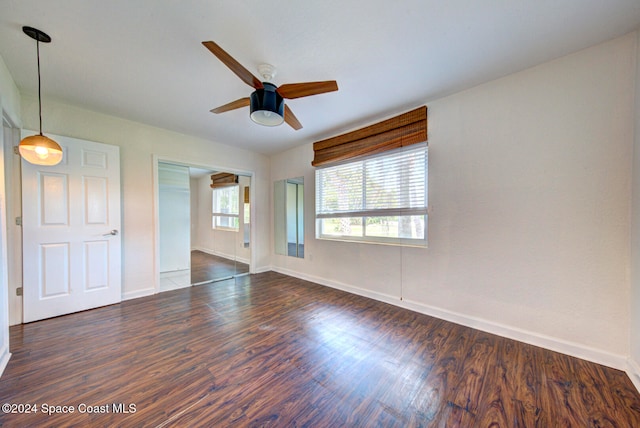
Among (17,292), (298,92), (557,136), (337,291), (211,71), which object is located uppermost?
(211,71)

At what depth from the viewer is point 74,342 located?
6.96 feet

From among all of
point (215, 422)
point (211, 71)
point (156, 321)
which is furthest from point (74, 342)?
point (211, 71)

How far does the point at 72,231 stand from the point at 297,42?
132 inches

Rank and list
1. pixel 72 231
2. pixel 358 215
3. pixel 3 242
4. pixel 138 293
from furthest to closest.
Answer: pixel 358 215, pixel 138 293, pixel 72 231, pixel 3 242

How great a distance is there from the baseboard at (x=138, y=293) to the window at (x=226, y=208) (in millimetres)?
2318

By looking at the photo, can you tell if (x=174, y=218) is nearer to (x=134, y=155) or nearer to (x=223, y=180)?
(x=134, y=155)

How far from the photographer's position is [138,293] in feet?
10.7

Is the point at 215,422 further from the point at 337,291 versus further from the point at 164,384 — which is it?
the point at 337,291

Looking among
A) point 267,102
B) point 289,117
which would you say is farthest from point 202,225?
point 267,102

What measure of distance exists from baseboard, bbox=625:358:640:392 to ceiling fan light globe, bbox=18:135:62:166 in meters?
4.92

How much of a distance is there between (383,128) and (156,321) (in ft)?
11.8

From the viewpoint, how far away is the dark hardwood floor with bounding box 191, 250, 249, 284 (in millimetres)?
4391

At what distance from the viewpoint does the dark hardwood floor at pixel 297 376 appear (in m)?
1.36

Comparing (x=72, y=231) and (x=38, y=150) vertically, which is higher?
(x=38, y=150)
